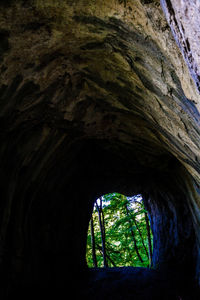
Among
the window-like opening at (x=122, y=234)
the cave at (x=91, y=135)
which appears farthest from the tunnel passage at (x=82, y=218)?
the window-like opening at (x=122, y=234)

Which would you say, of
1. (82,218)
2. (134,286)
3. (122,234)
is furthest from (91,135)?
(122,234)

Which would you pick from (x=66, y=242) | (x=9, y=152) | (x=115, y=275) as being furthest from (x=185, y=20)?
(x=115, y=275)

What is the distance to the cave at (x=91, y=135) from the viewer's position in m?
2.44

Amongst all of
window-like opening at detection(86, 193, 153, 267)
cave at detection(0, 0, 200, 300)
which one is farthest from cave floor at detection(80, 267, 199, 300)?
window-like opening at detection(86, 193, 153, 267)

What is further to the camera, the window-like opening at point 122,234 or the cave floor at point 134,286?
the window-like opening at point 122,234

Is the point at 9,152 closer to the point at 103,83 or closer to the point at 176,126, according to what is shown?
the point at 103,83

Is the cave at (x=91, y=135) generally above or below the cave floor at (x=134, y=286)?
above

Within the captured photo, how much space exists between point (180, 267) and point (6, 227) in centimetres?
545

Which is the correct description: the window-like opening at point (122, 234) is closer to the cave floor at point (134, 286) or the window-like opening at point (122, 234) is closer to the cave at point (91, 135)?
the cave at point (91, 135)

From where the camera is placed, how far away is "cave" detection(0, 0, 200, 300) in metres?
2.44

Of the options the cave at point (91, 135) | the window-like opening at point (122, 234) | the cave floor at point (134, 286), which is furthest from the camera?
the window-like opening at point (122, 234)

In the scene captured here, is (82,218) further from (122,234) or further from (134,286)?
(122,234)

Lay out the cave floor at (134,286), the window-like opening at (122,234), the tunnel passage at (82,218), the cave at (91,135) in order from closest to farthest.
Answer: the cave at (91,135) → the tunnel passage at (82,218) → the cave floor at (134,286) → the window-like opening at (122,234)

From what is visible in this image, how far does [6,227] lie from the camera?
4.86 m
